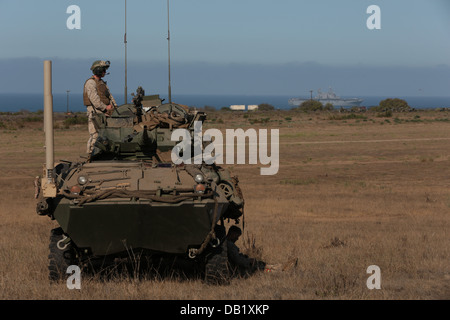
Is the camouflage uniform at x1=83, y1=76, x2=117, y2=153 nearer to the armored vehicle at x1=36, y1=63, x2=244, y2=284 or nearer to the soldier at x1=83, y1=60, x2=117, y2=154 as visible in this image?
the soldier at x1=83, y1=60, x2=117, y2=154

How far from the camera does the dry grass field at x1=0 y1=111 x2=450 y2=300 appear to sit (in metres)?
9.46

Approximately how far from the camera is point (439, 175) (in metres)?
28.2

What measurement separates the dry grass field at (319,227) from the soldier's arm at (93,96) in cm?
254

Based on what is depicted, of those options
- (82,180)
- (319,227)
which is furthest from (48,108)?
(319,227)

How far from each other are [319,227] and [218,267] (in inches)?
248

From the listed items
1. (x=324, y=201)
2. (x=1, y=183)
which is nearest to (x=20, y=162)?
(x=1, y=183)

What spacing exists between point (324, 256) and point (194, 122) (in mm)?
2974

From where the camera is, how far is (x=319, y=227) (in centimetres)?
1602

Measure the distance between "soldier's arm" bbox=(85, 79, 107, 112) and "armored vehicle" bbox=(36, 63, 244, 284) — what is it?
1775 mm

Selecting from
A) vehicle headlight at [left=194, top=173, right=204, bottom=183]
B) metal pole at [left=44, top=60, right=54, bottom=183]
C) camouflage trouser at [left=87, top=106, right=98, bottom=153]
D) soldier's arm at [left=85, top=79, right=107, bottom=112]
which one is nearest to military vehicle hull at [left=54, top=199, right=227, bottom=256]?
vehicle headlight at [left=194, top=173, right=204, bottom=183]

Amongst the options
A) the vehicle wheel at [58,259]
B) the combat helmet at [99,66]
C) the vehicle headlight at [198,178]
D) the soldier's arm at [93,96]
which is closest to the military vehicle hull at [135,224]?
the vehicle headlight at [198,178]

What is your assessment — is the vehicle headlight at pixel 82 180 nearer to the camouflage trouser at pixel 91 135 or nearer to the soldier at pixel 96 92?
the camouflage trouser at pixel 91 135

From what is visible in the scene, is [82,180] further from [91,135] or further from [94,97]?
[94,97]
